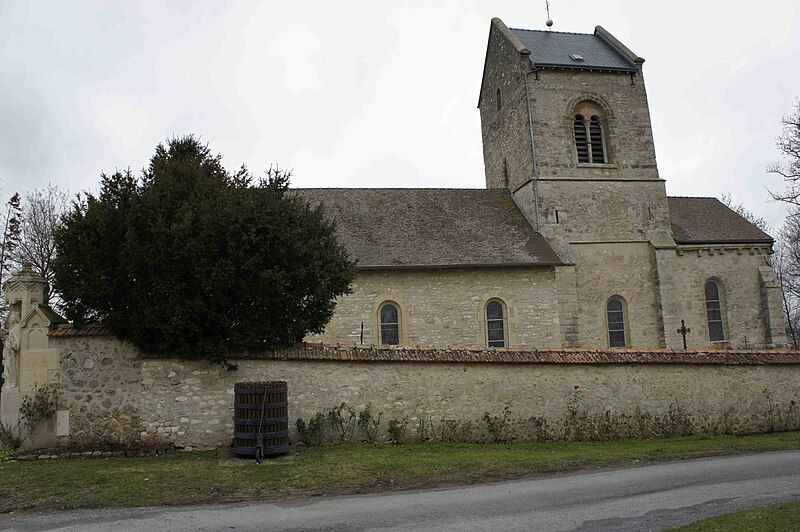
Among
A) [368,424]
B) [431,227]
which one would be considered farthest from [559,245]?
[368,424]

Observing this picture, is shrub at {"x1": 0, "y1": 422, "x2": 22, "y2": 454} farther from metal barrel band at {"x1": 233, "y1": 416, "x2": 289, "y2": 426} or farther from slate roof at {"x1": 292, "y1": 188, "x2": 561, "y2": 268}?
slate roof at {"x1": 292, "y1": 188, "x2": 561, "y2": 268}

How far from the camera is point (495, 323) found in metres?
22.0

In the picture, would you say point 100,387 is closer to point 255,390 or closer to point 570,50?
point 255,390

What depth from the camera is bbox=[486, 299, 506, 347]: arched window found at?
21.9 metres

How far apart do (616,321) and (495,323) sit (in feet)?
18.0

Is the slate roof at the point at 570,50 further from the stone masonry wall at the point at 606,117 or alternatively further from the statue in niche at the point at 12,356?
the statue in niche at the point at 12,356

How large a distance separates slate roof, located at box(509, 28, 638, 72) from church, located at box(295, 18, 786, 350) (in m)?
0.12

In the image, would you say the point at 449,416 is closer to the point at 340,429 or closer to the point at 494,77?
the point at 340,429

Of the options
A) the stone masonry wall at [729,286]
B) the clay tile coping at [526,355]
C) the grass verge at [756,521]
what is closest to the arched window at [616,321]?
the stone masonry wall at [729,286]

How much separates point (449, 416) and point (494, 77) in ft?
65.4

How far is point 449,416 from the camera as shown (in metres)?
13.7

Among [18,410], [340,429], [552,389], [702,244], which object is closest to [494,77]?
[702,244]

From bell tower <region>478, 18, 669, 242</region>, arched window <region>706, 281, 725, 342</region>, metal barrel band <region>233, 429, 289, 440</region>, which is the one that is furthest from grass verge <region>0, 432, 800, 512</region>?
bell tower <region>478, 18, 669, 242</region>

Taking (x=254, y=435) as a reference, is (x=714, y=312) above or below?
above
